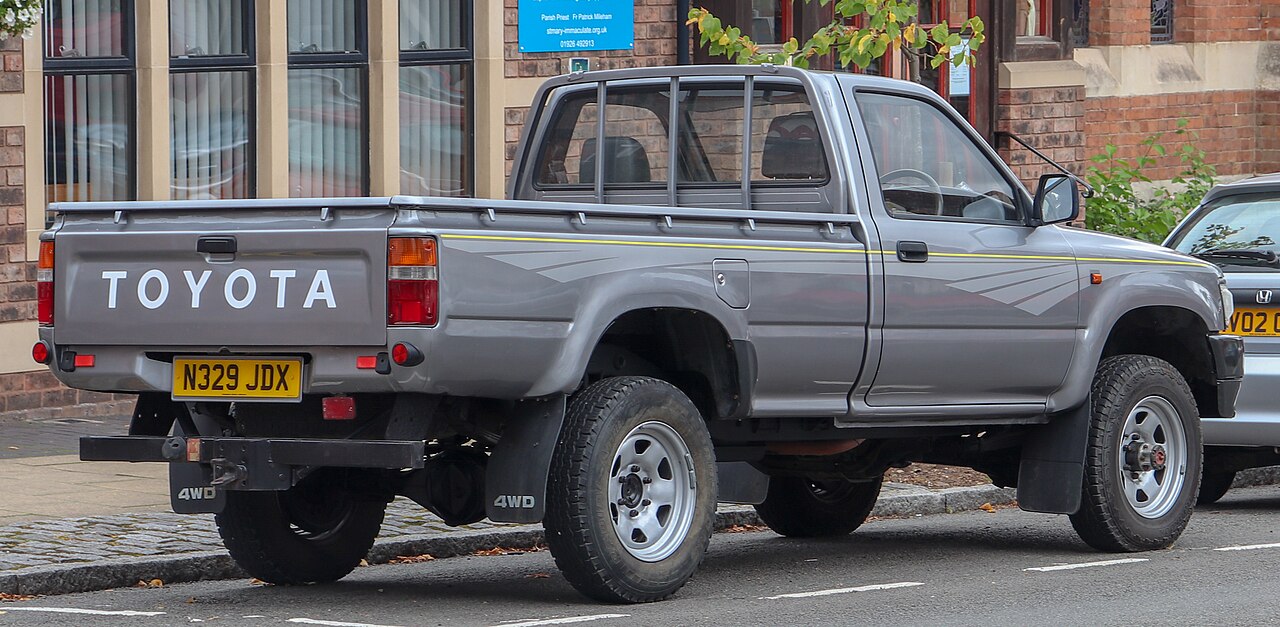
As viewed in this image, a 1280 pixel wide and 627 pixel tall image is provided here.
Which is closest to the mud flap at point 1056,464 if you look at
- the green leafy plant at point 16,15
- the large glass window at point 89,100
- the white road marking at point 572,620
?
the white road marking at point 572,620

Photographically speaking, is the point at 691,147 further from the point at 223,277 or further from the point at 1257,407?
the point at 1257,407

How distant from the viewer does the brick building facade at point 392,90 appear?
14.5 metres

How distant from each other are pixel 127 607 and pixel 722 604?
86.4 inches

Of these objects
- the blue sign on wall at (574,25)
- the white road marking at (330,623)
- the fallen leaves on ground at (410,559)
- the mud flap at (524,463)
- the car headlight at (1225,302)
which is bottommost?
the fallen leaves on ground at (410,559)

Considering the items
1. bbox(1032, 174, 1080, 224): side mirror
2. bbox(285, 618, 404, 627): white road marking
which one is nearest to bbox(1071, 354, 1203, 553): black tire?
bbox(1032, 174, 1080, 224): side mirror

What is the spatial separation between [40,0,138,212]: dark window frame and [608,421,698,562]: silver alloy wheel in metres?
7.63

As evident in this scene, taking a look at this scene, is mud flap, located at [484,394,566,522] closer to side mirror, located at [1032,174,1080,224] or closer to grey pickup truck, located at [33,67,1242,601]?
grey pickup truck, located at [33,67,1242,601]

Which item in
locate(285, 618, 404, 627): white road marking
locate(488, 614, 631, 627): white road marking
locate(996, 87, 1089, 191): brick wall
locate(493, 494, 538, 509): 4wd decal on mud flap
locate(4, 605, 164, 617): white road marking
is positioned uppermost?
locate(996, 87, 1089, 191): brick wall

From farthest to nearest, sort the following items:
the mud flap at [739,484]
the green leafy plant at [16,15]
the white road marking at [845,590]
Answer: the green leafy plant at [16,15], the mud flap at [739,484], the white road marking at [845,590]

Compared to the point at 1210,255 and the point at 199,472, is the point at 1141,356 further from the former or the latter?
the point at 199,472

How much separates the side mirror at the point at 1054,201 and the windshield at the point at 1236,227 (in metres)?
2.13

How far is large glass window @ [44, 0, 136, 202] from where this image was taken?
1481 centimetres

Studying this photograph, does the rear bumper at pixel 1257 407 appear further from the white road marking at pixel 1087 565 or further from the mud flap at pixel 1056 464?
the white road marking at pixel 1087 565

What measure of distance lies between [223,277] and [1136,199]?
16.3 metres
